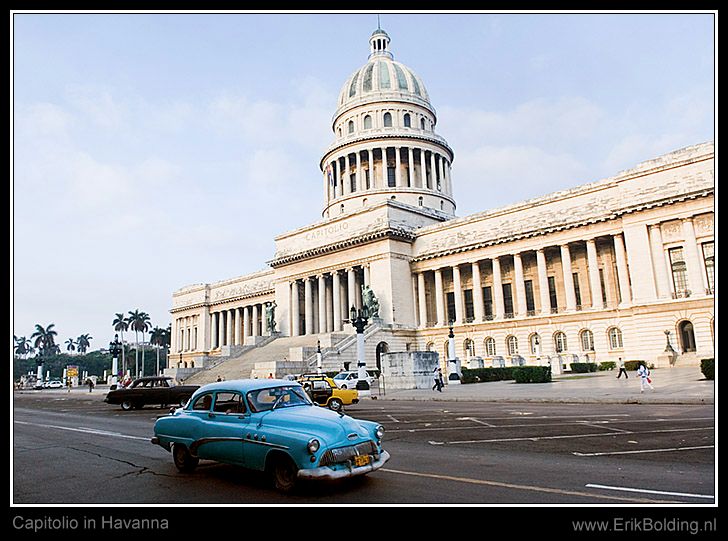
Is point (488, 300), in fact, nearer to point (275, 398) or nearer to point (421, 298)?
point (421, 298)

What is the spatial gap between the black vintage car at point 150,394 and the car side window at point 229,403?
64.3ft

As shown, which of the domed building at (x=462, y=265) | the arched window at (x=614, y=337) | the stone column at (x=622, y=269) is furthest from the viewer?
the arched window at (x=614, y=337)

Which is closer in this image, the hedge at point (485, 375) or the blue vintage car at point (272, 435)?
the blue vintage car at point (272, 435)

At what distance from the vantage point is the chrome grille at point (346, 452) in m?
7.48

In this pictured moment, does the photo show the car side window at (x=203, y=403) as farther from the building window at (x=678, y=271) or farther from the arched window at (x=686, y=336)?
the building window at (x=678, y=271)

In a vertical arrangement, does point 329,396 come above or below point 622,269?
below

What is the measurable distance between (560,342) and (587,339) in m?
2.64

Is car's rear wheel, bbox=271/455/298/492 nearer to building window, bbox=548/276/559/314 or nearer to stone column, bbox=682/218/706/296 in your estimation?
stone column, bbox=682/218/706/296

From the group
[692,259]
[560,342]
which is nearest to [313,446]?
[692,259]

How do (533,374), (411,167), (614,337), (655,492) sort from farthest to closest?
(411,167)
(614,337)
(533,374)
(655,492)

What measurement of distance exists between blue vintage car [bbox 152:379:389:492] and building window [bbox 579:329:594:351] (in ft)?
149

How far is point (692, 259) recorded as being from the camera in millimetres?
42719

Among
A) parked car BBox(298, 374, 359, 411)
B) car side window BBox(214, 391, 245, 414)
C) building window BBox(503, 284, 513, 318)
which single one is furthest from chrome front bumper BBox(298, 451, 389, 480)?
building window BBox(503, 284, 513, 318)

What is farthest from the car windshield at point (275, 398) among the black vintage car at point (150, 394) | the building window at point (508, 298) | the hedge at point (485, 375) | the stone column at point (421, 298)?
the stone column at point (421, 298)
